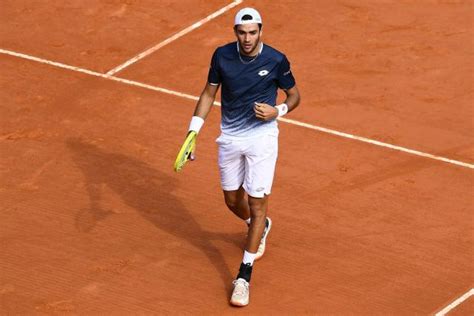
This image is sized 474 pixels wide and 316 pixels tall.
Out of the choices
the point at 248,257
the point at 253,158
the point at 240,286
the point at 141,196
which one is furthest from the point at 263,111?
the point at 141,196

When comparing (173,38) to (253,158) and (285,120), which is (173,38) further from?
(253,158)

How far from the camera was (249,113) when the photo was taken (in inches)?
476

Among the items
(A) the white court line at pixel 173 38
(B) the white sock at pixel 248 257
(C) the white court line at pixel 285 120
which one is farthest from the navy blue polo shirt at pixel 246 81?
(A) the white court line at pixel 173 38

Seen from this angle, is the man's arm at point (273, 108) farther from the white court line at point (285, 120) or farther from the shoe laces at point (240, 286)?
the white court line at point (285, 120)

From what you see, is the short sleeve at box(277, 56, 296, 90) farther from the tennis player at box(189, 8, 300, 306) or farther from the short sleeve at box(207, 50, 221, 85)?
the short sleeve at box(207, 50, 221, 85)

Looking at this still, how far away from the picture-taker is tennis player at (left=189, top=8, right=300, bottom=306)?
39.2ft

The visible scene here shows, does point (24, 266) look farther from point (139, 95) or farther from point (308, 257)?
point (139, 95)

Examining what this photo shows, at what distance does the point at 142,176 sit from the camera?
1477 cm

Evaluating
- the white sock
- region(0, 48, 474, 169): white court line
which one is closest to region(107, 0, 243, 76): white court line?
region(0, 48, 474, 169): white court line

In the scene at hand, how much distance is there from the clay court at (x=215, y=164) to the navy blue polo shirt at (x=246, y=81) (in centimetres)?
170

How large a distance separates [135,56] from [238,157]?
6253 mm

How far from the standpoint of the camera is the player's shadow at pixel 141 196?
44.2 ft

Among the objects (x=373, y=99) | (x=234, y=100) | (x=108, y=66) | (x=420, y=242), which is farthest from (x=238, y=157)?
(x=108, y=66)

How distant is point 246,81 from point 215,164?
127 inches
